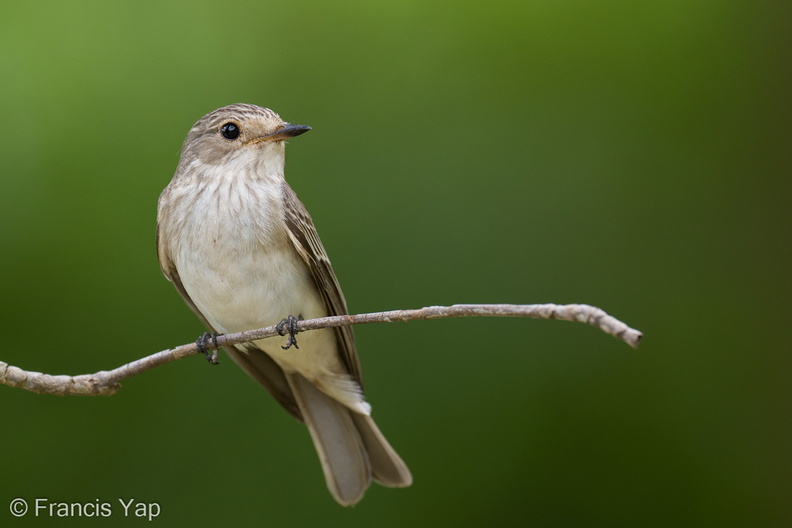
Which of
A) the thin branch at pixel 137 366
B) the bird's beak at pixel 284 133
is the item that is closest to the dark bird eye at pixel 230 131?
the bird's beak at pixel 284 133

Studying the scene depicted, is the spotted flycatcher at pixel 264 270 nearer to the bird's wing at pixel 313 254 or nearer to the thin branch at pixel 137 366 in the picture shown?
the bird's wing at pixel 313 254

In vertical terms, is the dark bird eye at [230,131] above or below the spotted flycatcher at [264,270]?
above

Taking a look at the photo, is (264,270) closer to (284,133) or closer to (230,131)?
(284,133)

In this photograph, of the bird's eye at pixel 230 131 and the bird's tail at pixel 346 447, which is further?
the bird's tail at pixel 346 447

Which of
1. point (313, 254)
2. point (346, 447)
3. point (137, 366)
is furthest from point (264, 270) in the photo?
point (346, 447)

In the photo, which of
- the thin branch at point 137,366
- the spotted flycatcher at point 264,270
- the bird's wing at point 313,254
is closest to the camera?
the thin branch at point 137,366

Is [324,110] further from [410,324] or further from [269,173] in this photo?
[410,324]

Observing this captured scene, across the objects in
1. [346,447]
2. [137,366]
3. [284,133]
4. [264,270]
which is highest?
[284,133]
